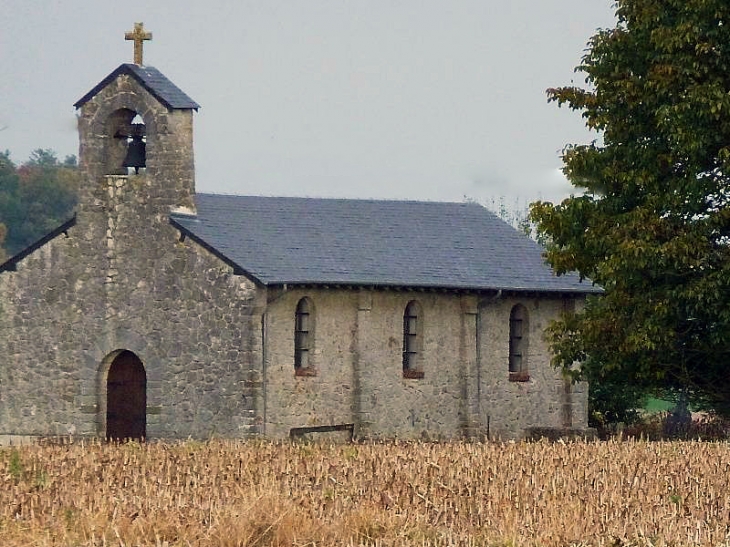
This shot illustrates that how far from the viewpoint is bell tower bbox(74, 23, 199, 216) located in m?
36.9

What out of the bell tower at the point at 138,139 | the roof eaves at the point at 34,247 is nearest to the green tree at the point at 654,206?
the bell tower at the point at 138,139

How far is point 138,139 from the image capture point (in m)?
37.6

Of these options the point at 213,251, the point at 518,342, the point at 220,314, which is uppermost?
the point at 213,251

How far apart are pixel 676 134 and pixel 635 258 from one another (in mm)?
2228

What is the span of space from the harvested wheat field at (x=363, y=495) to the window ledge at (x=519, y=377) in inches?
529

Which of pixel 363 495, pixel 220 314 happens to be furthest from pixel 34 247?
pixel 363 495

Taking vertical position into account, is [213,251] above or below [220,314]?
above

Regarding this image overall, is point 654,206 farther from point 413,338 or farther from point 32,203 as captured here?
point 32,203

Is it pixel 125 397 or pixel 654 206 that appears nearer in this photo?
pixel 654 206

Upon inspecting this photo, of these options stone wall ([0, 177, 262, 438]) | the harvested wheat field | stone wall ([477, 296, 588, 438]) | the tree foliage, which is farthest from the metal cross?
the tree foliage

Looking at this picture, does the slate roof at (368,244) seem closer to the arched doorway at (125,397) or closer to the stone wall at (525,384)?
the stone wall at (525,384)

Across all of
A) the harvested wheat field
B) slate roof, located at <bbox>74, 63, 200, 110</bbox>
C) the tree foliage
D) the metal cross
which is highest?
the tree foliage

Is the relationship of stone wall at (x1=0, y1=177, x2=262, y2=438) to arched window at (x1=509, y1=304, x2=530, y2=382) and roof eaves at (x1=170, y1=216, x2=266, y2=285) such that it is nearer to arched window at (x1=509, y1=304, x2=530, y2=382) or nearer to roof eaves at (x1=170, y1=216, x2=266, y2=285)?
roof eaves at (x1=170, y1=216, x2=266, y2=285)

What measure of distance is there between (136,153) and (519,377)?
9911mm
